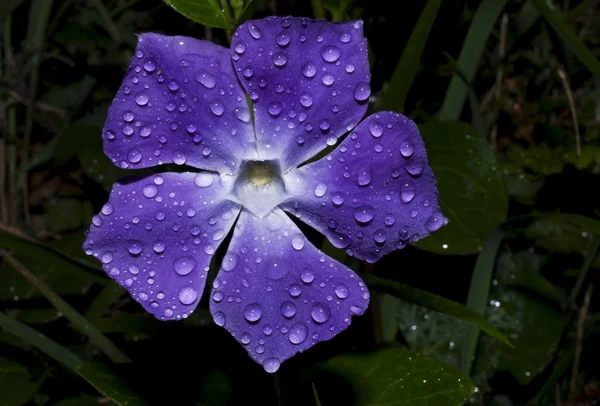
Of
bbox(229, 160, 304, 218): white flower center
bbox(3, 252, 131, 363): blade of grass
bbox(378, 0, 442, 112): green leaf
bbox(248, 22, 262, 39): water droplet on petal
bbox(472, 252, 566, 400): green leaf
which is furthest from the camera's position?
bbox(472, 252, 566, 400): green leaf

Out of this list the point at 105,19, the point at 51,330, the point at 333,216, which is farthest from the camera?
the point at 105,19

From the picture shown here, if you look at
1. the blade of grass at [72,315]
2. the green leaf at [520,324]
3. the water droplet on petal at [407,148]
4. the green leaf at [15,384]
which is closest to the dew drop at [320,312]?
the water droplet on petal at [407,148]

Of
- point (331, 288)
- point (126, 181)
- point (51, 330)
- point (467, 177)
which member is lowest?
point (51, 330)

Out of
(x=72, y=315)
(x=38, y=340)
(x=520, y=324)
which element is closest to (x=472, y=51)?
(x=520, y=324)

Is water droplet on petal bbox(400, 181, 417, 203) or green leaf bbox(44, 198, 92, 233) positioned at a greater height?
water droplet on petal bbox(400, 181, 417, 203)

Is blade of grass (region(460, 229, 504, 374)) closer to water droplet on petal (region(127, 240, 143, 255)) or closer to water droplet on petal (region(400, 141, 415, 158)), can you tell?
water droplet on petal (region(400, 141, 415, 158))

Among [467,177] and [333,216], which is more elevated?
[333,216]

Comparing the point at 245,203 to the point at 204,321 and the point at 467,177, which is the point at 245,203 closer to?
the point at 204,321

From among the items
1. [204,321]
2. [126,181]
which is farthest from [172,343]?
[126,181]

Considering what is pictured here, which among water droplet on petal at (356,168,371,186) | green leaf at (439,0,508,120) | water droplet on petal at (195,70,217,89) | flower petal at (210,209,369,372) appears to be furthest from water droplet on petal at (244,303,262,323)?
green leaf at (439,0,508,120)
